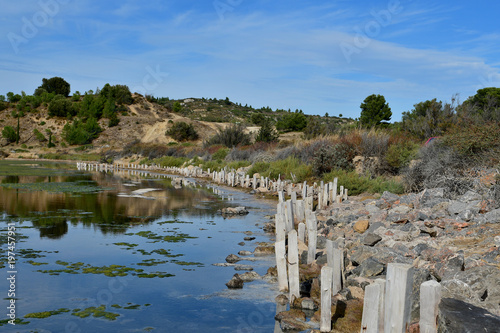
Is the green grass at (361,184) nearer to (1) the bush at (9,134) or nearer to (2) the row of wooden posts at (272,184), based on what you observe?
(2) the row of wooden posts at (272,184)

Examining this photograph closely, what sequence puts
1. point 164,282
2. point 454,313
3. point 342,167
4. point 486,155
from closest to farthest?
1. point 454,313
2. point 164,282
3. point 486,155
4. point 342,167

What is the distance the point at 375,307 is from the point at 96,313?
4590 mm

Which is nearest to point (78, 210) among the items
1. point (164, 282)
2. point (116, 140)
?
point (164, 282)

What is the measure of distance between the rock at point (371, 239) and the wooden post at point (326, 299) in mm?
3670

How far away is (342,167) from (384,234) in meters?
13.0

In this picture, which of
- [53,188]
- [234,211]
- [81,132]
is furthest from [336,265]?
[81,132]

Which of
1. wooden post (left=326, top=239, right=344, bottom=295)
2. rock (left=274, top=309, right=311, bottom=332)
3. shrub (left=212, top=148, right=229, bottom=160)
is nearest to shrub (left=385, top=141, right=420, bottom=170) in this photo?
wooden post (left=326, top=239, right=344, bottom=295)

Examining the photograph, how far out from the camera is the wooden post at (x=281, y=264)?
8.23m

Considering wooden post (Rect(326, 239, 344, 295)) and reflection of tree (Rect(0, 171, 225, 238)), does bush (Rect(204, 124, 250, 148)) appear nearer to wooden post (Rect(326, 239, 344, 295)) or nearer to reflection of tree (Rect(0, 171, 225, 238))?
Result: reflection of tree (Rect(0, 171, 225, 238))

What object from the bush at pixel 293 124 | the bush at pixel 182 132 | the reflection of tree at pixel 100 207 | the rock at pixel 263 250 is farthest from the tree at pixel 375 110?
the rock at pixel 263 250

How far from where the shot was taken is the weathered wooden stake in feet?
27.0

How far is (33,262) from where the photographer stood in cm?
1027

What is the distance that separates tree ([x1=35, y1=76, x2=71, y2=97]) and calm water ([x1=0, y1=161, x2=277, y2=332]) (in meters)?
89.6

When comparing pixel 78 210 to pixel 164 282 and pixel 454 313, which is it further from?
pixel 454 313
